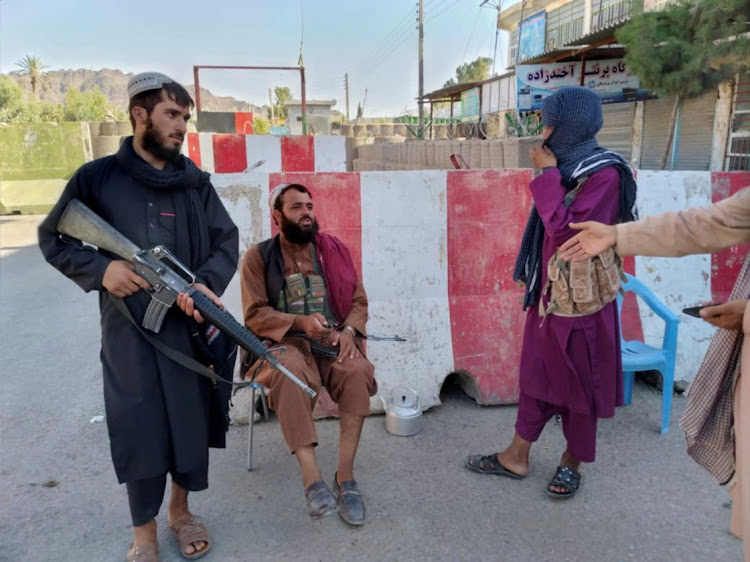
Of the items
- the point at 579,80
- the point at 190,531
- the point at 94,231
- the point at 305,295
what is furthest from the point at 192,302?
the point at 579,80

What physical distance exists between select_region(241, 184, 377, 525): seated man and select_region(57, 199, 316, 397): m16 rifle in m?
0.65

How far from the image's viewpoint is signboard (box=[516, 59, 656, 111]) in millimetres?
17719

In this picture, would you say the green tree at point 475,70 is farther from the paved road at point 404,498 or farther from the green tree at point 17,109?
the paved road at point 404,498

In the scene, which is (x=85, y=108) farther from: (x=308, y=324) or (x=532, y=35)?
(x=308, y=324)

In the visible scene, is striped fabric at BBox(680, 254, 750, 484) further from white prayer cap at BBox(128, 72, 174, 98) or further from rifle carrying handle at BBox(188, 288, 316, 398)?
white prayer cap at BBox(128, 72, 174, 98)

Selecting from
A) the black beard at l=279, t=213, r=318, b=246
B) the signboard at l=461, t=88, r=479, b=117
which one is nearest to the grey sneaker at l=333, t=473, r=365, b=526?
the black beard at l=279, t=213, r=318, b=246

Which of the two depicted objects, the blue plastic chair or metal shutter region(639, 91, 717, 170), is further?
metal shutter region(639, 91, 717, 170)

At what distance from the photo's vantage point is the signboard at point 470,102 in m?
32.4

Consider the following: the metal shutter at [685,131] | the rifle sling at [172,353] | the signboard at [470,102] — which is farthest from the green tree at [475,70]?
the rifle sling at [172,353]

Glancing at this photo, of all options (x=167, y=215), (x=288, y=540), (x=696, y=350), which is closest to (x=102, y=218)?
(x=167, y=215)

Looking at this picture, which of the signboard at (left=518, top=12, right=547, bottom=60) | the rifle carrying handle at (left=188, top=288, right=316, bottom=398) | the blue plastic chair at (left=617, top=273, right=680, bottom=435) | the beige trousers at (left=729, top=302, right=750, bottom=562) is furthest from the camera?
the signboard at (left=518, top=12, right=547, bottom=60)

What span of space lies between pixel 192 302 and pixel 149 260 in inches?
9.5

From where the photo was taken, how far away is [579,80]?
735 inches

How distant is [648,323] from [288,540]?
3049 millimetres
